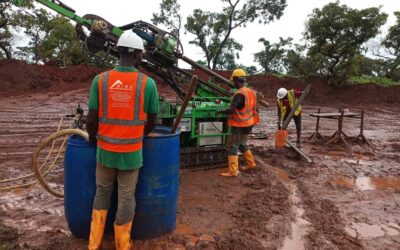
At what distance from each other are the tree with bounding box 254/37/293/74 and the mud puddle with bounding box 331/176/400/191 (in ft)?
75.4

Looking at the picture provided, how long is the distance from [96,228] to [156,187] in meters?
0.67

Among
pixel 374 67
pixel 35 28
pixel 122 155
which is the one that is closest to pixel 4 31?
pixel 35 28

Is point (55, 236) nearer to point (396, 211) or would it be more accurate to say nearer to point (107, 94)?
point (107, 94)

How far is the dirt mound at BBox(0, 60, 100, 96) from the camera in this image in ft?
71.1

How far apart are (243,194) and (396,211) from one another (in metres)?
2.20

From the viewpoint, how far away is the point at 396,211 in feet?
17.7

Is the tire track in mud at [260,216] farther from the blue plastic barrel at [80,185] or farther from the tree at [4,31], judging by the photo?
the tree at [4,31]

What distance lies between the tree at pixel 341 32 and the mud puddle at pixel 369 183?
16.7 metres

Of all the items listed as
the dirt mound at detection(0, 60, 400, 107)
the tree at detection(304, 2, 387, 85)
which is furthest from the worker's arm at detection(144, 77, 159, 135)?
Answer: the tree at detection(304, 2, 387, 85)

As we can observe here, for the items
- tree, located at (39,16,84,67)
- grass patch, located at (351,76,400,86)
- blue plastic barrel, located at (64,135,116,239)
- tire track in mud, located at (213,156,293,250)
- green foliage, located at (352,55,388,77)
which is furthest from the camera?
green foliage, located at (352,55,388,77)

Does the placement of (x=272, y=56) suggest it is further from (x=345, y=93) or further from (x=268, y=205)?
(x=268, y=205)

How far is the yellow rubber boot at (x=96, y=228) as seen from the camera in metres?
3.43

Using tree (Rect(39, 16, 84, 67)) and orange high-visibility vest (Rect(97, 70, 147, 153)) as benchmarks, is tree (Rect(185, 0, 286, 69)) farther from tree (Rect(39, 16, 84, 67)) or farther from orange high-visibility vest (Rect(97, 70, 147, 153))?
orange high-visibility vest (Rect(97, 70, 147, 153))

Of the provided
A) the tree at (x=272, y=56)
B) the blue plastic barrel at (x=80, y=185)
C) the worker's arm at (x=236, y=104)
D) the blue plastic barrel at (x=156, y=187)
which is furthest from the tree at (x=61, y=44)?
the blue plastic barrel at (x=156, y=187)
